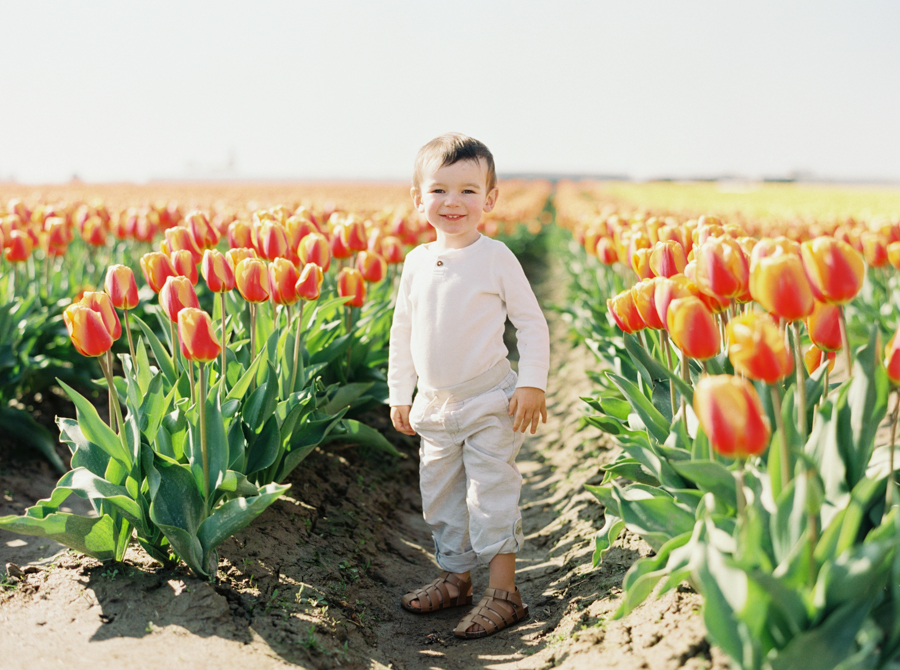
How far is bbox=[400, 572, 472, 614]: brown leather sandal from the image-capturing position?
3.00 meters

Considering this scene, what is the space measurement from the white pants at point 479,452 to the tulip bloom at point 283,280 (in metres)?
0.64

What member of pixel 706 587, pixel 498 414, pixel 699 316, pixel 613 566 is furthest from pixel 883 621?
pixel 498 414

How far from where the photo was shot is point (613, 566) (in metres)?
2.94

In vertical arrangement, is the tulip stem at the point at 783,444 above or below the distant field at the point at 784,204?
below

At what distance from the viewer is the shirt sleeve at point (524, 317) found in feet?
9.41

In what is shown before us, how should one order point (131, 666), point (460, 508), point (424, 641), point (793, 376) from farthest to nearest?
point (460, 508) → point (424, 641) → point (793, 376) → point (131, 666)

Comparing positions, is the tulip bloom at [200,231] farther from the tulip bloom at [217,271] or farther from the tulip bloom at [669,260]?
the tulip bloom at [669,260]

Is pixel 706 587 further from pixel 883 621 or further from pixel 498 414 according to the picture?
pixel 498 414

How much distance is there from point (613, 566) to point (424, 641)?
2.47ft

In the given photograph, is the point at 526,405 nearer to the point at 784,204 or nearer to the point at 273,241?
the point at 273,241

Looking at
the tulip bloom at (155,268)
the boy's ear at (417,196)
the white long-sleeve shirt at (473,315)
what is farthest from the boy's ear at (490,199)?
the tulip bloom at (155,268)

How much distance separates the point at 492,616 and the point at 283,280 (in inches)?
58.0

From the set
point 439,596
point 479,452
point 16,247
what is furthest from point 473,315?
point 16,247

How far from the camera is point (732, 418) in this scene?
1611 millimetres
